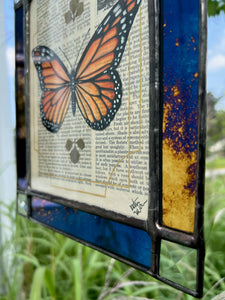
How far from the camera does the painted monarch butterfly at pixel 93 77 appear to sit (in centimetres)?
42

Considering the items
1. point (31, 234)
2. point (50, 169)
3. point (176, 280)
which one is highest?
point (50, 169)

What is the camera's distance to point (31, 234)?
850mm

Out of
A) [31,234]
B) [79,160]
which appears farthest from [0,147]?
[79,160]

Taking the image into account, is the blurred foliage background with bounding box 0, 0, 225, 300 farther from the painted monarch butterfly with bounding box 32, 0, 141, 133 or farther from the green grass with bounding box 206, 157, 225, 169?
the painted monarch butterfly with bounding box 32, 0, 141, 133

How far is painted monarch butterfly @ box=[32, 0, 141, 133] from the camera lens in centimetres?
42

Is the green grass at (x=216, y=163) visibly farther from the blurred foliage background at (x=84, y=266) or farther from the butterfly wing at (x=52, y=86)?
the butterfly wing at (x=52, y=86)

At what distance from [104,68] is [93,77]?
1.2 inches

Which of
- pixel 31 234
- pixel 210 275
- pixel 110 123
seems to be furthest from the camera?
pixel 31 234

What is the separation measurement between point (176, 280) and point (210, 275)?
25cm

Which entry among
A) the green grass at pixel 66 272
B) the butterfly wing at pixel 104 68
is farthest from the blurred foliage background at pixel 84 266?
the butterfly wing at pixel 104 68

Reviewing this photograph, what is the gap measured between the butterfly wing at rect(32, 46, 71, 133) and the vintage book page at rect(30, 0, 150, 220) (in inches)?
0.5

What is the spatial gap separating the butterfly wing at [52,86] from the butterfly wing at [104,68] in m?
0.04

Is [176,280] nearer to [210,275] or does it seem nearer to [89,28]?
[210,275]
